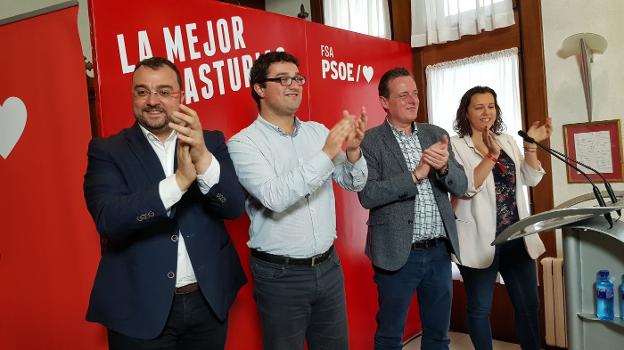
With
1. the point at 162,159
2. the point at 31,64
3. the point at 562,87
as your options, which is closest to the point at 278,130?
the point at 162,159

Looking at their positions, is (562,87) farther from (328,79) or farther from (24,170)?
(24,170)

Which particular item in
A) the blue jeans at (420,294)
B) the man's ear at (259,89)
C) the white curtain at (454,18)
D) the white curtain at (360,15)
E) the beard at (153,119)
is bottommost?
the blue jeans at (420,294)

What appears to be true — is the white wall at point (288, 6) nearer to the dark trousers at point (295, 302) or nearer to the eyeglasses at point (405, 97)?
the eyeglasses at point (405, 97)

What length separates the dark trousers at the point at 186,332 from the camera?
58.2 inches

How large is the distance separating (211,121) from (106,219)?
39.8 inches

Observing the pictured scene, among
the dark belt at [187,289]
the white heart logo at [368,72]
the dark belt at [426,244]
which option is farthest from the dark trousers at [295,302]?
the white heart logo at [368,72]

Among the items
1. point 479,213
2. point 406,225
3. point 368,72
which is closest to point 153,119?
point 406,225

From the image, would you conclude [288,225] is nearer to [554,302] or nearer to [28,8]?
[554,302]

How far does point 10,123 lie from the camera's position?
Result: 2.08 meters

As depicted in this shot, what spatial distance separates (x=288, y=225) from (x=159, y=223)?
47 cm

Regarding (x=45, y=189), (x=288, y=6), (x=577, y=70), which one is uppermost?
(x=288, y=6)

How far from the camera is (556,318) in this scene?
9.98 ft

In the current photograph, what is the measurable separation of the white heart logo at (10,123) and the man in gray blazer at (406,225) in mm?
1488

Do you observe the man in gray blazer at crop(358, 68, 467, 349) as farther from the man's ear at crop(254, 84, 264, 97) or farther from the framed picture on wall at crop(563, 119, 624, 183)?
the framed picture on wall at crop(563, 119, 624, 183)
